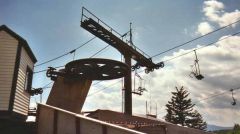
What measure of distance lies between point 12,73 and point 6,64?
22.6 inches

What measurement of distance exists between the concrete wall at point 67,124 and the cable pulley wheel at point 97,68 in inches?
266

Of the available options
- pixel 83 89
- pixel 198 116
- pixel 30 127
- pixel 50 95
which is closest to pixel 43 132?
pixel 30 127

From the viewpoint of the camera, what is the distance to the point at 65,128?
31.0 ft

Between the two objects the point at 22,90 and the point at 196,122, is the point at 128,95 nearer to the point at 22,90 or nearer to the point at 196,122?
the point at 22,90

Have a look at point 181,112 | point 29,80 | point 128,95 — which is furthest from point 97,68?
point 181,112

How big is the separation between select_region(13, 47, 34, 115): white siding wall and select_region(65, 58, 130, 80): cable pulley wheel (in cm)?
331

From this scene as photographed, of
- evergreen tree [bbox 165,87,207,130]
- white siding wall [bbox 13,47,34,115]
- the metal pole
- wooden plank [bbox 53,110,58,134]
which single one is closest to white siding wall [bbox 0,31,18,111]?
white siding wall [bbox 13,47,34,115]

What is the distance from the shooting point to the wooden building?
517 inches

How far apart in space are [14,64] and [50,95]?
5.30 meters

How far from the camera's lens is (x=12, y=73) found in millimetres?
13641

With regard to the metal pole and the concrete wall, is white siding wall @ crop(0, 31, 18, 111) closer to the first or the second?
the concrete wall

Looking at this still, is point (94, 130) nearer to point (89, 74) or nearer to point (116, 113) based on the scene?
point (89, 74)

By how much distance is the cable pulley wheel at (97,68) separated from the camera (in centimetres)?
1742

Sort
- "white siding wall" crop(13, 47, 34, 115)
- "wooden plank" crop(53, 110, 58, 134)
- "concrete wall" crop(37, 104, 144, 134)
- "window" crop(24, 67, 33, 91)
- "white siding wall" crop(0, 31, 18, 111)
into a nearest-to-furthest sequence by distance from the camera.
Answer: "concrete wall" crop(37, 104, 144, 134) < "wooden plank" crop(53, 110, 58, 134) < "white siding wall" crop(0, 31, 18, 111) < "white siding wall" crop(13, 47, 34, 115) < "window" crop(24, 67, 33, 91)
